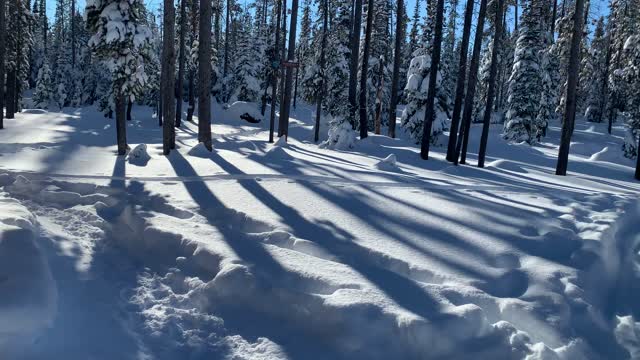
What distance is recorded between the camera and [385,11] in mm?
35500

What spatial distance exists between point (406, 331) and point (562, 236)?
11.9 feet

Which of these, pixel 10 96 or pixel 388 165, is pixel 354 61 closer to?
pixel 388 165

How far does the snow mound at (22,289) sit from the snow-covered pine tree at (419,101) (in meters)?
21.8

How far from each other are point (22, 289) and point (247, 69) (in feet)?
140

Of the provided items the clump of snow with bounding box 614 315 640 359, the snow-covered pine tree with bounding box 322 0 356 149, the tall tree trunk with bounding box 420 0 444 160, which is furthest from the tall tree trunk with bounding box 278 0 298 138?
the clump of snow with bounding box 614 315 640 359

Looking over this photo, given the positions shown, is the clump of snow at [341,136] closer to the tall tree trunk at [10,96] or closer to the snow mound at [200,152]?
the snow mound at [200,152]

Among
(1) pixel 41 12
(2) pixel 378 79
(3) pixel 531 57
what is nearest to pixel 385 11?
(2) pixel 378 79

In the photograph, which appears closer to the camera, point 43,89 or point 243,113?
point 243,113

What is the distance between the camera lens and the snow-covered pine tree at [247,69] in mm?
45750

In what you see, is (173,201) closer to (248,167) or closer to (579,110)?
(248,167)

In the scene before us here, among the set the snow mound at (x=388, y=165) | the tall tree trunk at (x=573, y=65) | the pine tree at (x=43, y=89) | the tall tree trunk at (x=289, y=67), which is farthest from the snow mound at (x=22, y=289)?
the pine tree at (x=43, y=89)

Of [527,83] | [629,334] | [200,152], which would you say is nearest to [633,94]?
[527,83]

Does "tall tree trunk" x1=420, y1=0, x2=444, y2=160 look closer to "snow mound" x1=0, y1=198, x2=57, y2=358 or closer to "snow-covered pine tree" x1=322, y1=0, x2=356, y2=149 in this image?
"snow-covered pine tree" x1=322, y1=0, x2=356, y2=149

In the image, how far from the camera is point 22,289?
4.66 meters
